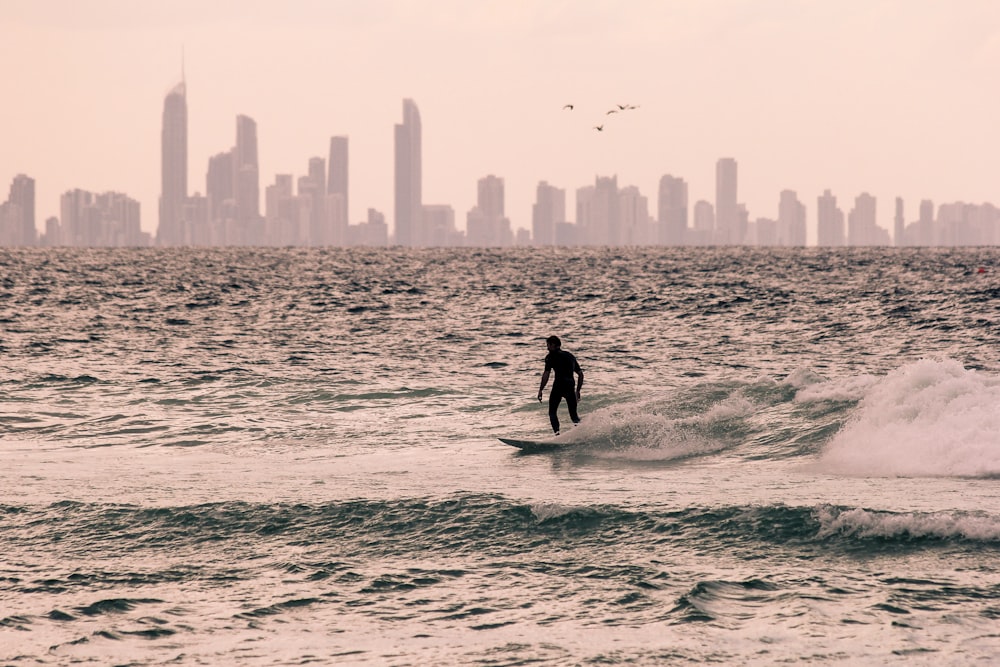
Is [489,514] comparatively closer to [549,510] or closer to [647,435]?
[549,510]

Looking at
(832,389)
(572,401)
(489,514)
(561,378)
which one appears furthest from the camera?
(832,389)

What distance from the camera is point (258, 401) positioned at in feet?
97.8

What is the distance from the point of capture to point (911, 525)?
539 inches

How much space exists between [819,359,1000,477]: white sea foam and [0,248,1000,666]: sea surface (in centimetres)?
7

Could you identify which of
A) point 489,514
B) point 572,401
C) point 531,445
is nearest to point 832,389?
point 572,401

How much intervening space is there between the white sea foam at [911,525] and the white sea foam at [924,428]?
414cm

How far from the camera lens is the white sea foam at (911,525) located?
1345cm

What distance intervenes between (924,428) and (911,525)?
7175mm

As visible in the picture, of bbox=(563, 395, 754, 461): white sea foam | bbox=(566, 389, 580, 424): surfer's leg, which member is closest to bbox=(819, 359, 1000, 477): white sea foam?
bbox=(563, 395, 754, 461): white sea foam

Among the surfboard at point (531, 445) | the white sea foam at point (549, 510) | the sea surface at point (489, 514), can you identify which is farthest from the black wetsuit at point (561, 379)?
the white sea foam at point (549, 510)

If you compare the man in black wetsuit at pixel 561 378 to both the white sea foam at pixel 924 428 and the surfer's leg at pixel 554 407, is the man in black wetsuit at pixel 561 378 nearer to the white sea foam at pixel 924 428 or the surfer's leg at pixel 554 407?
the surfer's leg at pixel 554 407

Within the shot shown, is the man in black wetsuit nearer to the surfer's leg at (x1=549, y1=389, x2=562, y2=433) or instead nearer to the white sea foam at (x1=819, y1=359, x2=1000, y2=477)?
the surfer's leg at (x1=549, y1=389, x2=562, y2=433)

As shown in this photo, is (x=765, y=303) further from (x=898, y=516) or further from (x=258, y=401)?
(x=898, y=516)

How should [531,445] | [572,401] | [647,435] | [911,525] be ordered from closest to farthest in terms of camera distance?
[911,525], [531,445], [647,435], [572,401]
